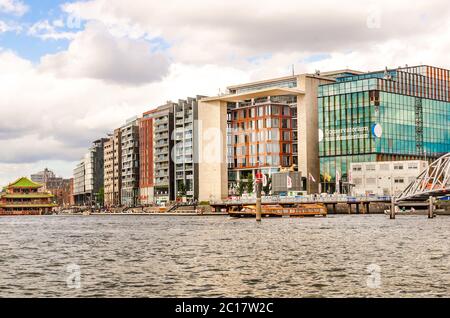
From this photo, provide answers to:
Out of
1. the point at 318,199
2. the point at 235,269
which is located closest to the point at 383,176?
the point at 318,199

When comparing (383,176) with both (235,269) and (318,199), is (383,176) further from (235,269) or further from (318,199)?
(235,269)

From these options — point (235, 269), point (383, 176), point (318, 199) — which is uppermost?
point (383, 176)

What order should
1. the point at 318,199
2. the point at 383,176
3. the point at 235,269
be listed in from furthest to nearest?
1. the point at 383,176
2. the point at 318,199
3. the point at 235,269

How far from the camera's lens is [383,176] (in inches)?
7628

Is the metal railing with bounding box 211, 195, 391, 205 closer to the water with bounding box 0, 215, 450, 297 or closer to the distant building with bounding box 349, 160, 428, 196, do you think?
the distant building with bounding box 349, 160, 428, 196

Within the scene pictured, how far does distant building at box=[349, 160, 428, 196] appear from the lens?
189750mm

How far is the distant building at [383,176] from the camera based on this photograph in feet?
623

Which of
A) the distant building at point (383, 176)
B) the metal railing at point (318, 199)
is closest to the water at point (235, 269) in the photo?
the metal railing at point (318, 199)

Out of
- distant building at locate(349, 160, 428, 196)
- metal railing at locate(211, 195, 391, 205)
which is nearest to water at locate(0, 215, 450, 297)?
metal railing at locate(211, 195, 391, 205)

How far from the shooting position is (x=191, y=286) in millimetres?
38000

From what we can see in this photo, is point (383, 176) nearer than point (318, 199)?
No
